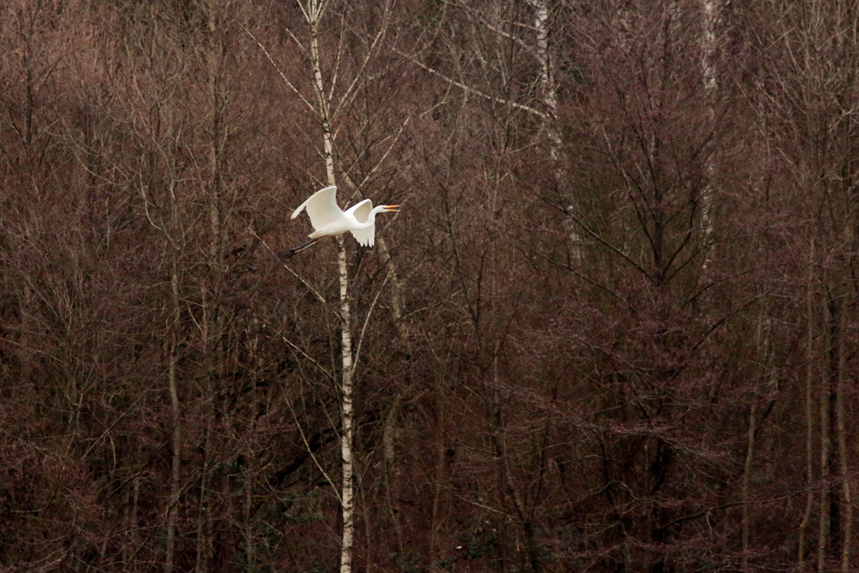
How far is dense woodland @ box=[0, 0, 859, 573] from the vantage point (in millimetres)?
13844

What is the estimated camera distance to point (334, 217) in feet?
35.4

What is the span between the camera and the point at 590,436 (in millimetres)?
13570

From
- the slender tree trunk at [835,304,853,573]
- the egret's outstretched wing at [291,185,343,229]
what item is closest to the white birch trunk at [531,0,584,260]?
the slender tree trunk at [835,304,853,573]

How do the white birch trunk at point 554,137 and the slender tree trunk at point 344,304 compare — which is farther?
the white birch trunk at point 554,137

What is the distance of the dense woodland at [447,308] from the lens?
13.8m

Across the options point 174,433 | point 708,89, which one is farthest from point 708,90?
point 174,433

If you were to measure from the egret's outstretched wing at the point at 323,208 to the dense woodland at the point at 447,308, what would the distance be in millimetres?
2077

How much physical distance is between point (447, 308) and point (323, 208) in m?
5.28

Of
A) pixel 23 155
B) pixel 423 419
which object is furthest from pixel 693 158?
pixel 23 155

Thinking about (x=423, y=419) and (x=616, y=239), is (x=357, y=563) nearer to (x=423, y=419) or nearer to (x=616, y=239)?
(x=423, y=419)

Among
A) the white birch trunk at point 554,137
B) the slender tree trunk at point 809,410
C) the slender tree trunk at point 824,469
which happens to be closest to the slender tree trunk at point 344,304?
the white birch trunk at point 554,137

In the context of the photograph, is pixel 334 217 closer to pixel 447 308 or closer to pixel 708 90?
pixel 447 308

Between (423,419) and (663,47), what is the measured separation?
641cm

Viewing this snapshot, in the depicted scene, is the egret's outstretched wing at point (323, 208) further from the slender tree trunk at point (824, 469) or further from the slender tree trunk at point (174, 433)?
the slender tree trunk at point (824, 469)
